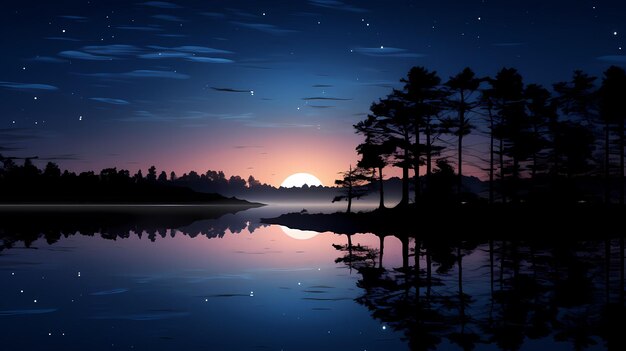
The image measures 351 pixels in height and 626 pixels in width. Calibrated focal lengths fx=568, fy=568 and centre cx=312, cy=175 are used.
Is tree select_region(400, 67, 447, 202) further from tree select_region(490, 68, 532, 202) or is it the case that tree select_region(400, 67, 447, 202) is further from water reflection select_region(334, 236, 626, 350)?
water reflection select_region(334, 236, 626, 350)

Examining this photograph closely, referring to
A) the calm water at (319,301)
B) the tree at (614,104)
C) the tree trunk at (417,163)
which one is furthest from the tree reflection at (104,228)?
the tree at (614,104)

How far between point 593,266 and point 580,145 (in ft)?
141

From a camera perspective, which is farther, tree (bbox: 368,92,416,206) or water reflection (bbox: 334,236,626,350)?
tree (bbox: 368,92,416,206)

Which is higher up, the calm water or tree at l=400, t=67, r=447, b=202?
tree at l=400, t=67, r=447, b=202

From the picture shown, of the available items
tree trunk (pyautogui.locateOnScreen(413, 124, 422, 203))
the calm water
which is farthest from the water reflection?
tree trunk (pyautogui.locateOnScreen(413, 124, 422, 203))

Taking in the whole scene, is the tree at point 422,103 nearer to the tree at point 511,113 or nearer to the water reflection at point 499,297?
the tree at point 511,113

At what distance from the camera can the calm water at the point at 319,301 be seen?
12367mm

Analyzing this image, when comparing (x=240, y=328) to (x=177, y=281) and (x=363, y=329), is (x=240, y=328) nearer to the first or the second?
(x=363, y=329)

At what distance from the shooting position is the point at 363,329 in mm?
13383

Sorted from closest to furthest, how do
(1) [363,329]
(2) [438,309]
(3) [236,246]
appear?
(1) [363,329]
(2) [438,309]
(3) [236,246]

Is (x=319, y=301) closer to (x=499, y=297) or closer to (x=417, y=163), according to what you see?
(x=499, y=297)

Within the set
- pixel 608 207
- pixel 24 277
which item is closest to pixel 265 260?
pixel 24 277

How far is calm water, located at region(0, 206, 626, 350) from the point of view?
40.6 ft

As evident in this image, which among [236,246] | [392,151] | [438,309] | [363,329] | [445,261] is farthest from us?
[392,151]
